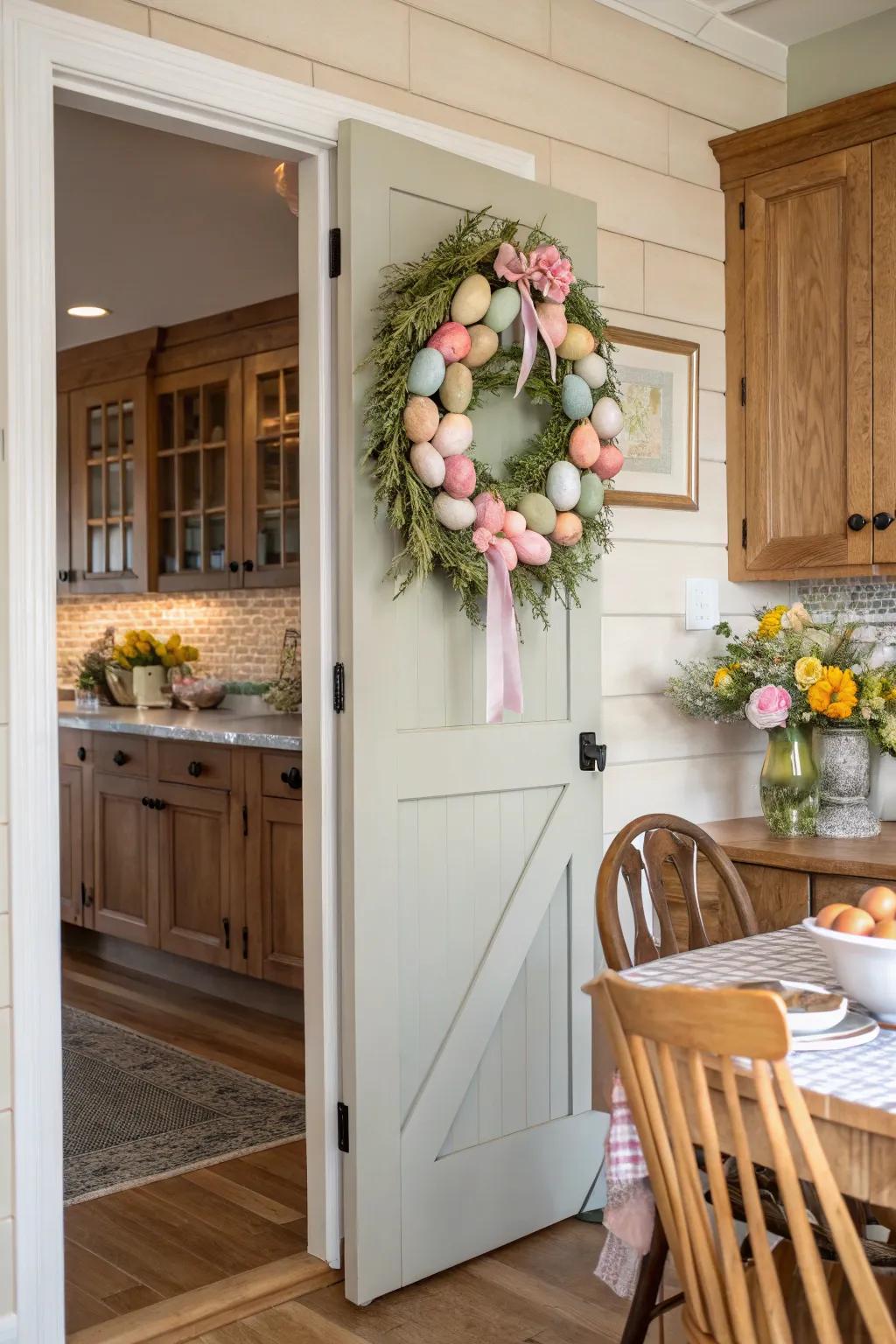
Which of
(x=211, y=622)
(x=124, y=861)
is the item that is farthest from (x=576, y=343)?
(x=211, y=622)

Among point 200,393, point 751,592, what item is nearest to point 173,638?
point 200,393

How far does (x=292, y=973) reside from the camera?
4.38 metres

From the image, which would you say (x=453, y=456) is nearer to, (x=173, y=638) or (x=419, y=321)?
(x=419, y=321)

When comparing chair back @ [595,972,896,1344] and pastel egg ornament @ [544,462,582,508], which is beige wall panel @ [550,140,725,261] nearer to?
pastel egg ornament @ [544,462,582,508]

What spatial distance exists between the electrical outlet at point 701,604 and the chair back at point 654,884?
912 mm

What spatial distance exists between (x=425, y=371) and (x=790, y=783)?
133 cm

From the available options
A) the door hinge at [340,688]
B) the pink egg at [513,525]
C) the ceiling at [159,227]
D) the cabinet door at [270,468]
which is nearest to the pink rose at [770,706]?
the pink egg at [513,525]

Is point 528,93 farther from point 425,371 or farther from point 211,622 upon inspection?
point 211,622

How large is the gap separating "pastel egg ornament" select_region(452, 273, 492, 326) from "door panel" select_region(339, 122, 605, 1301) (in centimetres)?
17

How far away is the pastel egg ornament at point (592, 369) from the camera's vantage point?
9.14ft

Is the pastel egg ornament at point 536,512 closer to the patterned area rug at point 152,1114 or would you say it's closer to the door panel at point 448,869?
the door panel at point 448,869

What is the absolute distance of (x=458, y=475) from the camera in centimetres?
256

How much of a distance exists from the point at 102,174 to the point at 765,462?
2.17 metres

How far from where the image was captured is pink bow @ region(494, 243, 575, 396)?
2639 millimetres
